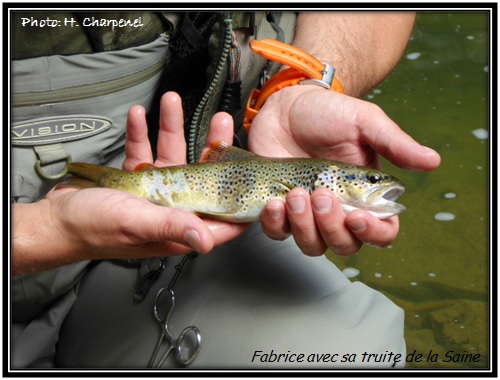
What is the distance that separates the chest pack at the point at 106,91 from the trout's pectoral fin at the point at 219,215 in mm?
348

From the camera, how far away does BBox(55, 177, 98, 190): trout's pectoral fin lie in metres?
1.83

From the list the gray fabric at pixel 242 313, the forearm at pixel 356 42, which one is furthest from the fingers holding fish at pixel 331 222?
the forearm at pixel 356 42

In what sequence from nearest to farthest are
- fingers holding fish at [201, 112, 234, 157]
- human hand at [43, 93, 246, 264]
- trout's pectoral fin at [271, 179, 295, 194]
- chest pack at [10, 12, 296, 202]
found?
1. human hand at [43, 93, 246, 264]
2. trout's pectoral fin at [271, 179, 295, 194]
3. chest pack at [10, 12, 296, 202]
4. fingers holding fish at [201, 112, 234, 157]

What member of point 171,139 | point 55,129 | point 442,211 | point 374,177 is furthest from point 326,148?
point 442,211

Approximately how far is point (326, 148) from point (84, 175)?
2.51 feet

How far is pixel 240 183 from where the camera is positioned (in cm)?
185

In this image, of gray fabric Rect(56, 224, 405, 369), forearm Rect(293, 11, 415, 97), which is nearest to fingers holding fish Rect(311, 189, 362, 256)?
gray fabric Rect(56, 224, 405, 369)

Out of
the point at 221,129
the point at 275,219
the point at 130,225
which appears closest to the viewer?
the point at 130,225

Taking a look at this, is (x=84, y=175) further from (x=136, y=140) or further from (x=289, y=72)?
(x=289, y=72)

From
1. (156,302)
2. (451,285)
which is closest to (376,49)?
(451,285)

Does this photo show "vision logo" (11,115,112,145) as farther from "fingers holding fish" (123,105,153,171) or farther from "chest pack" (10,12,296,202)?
"fingers holding fish" (123,105,153,171)

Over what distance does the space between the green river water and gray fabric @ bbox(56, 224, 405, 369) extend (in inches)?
22.6

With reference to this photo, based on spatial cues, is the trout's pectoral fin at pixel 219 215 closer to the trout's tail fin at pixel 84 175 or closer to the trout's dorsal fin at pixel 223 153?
the trout's dorsal fin at pixel 223 153

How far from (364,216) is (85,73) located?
1.01m
